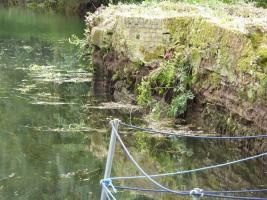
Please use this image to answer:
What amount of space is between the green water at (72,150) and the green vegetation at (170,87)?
671 millimetres

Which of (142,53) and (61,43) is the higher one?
(142,53)

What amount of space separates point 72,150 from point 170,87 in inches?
134

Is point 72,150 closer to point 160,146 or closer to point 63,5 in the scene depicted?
point 160,146

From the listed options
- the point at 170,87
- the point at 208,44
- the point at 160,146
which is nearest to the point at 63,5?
the point at 170,87

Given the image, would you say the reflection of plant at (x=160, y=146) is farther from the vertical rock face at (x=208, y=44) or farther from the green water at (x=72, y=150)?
the vertical rock face at (x=208, y=44)

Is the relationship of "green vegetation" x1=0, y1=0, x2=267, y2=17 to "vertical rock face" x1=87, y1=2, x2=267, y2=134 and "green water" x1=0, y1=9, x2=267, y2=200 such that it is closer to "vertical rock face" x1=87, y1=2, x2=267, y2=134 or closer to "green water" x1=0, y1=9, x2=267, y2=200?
"vertical rock face" x1=87, y1=2, x2=267, y2=134

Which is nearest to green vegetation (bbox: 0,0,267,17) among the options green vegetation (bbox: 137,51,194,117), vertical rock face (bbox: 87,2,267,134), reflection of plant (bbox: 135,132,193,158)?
vertical rock face (bbox: 87,2,267,134)

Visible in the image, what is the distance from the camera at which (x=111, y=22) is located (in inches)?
712

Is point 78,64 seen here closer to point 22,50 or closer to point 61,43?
point 22,50

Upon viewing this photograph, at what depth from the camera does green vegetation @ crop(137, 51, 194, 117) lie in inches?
540

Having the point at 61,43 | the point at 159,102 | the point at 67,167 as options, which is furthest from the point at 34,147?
the point at 61,43

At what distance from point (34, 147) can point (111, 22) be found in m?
7.19

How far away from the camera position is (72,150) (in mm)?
11625

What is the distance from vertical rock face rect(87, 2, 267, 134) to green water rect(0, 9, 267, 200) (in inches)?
39.9
